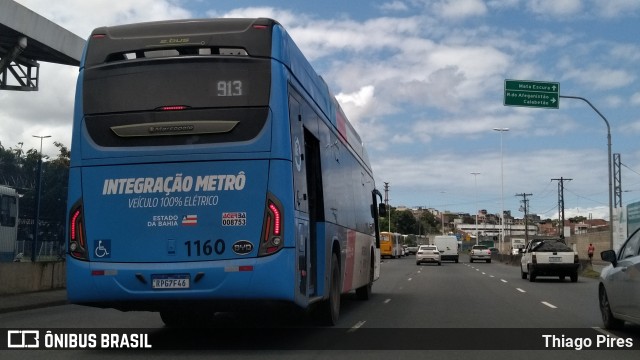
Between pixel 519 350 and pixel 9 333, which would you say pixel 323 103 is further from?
pixel 9 333

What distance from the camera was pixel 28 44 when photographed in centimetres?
2484

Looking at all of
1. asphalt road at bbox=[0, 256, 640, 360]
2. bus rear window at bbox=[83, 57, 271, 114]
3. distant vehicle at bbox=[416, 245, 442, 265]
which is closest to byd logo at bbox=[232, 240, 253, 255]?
asphalt road at bbox=[0, 256, 640, 360]

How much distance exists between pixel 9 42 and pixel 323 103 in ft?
55.3

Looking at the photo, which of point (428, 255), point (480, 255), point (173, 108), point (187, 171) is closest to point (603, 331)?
point (187, 171)

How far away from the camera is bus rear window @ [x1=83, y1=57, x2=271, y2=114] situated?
867 cm

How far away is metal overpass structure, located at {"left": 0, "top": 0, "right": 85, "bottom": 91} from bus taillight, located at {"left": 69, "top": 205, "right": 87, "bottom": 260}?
51.7 ft

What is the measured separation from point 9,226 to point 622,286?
53.4ft

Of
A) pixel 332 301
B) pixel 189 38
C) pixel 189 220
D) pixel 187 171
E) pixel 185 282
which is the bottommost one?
pixel 332 301

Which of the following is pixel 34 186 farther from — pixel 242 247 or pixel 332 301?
pixel 242 247

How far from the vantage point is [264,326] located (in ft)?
39.4

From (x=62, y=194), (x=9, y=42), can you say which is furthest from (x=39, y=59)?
(x=62, y=194)

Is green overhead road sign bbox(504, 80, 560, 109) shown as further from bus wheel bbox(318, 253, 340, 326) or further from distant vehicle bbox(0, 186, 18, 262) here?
bus wheel bbox(318, 253, 340, 326)

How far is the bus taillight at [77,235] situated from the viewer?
8.63 metres

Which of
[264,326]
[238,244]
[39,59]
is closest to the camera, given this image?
[238,244]
